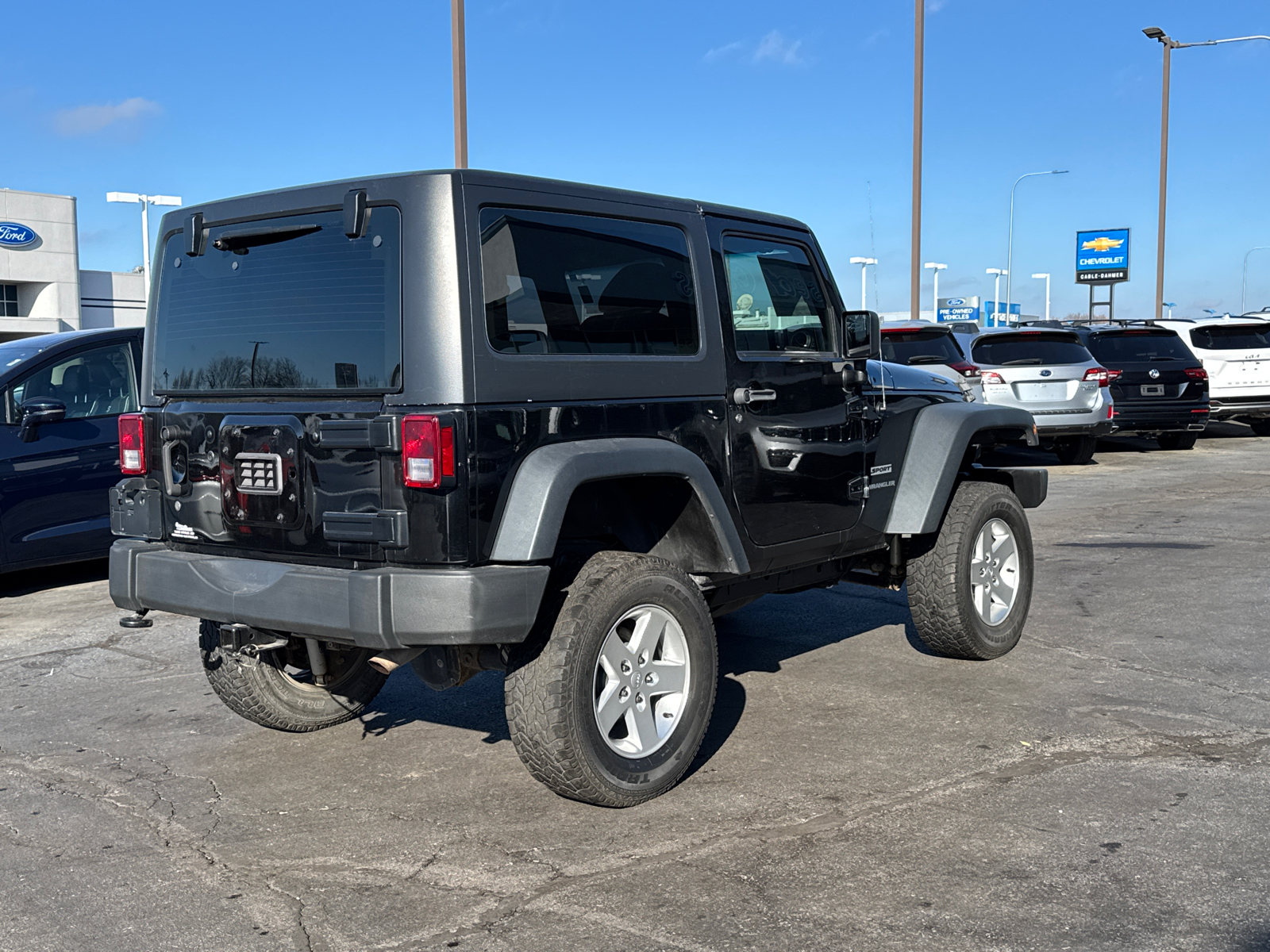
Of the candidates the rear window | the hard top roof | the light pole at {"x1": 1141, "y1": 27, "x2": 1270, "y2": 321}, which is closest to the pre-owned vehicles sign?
A: the light pole at {"x1": 1141, "y1": 27, "x2": 1270, "y2": 321}

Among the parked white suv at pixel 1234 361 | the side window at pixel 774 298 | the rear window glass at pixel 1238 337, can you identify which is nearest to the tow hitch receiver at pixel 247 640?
the side window at pixel 774 298

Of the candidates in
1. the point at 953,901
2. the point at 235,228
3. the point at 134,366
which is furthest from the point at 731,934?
the point at 134,366

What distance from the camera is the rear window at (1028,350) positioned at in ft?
52.4

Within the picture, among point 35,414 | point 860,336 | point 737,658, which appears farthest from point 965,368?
point 35,414

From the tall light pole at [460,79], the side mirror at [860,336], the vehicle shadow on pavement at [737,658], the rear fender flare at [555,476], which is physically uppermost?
the tall light pole at [460,79]

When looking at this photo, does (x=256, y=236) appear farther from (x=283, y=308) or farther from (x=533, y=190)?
(x=533, y=190)

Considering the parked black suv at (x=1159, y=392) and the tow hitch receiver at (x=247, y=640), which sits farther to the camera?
the parked black suv at (x=1159, y=392)

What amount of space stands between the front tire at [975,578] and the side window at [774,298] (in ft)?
3.85

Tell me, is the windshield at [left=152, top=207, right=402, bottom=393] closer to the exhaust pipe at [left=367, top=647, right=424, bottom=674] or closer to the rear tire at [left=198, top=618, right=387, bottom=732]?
the exhaust pipe at [left=367, top=647, right=424, bottom=674]

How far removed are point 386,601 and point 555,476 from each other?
0.63 metres

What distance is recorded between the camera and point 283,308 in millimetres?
4238

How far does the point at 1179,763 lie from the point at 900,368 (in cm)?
212

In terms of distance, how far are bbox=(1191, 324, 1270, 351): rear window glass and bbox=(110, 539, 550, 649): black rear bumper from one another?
59.7ft

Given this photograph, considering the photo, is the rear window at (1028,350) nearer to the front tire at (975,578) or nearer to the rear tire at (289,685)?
the front tire at (975,578)
